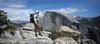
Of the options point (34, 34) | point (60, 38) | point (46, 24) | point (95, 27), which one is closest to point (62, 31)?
point (60, 38)

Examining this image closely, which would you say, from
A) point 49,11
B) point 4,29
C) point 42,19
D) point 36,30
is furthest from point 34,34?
point 49,11

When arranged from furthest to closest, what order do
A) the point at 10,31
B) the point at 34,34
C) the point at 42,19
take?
1. the point at 42,19
2. the point at 34,34
3. the point at 10,31

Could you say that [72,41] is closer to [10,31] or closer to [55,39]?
[55,39]

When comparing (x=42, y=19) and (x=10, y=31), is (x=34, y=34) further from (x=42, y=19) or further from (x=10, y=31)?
(x=42, y=19)

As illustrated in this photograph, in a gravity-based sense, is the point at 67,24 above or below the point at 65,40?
above

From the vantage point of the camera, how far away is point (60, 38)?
26500 mm

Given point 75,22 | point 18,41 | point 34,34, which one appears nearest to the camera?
point 18,41

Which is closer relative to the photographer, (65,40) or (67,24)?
(65,40)

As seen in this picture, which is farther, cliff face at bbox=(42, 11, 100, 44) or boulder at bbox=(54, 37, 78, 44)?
cliff face at bbox=(42, 11, 100, 44)

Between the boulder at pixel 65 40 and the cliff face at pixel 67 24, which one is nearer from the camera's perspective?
the boulder at pixel 65 40

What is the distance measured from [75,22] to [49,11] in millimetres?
3773

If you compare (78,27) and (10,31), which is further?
(78,27)

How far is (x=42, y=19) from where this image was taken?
3216 cm

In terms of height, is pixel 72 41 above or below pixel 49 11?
below
